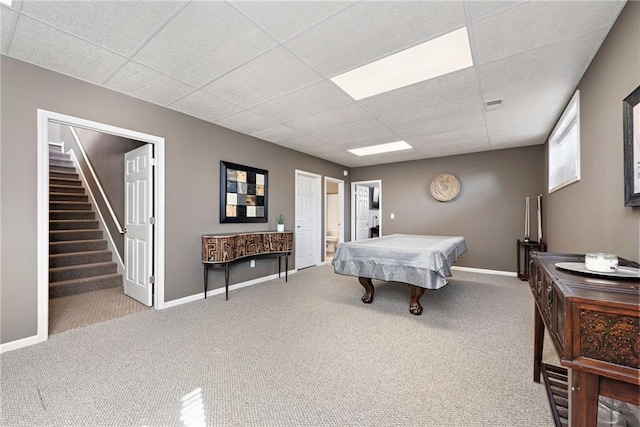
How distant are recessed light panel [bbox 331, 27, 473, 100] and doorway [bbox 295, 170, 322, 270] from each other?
282 cm

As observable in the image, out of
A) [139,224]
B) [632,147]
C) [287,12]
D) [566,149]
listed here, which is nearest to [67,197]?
[139,224]

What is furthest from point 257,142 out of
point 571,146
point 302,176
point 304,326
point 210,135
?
point 571,146

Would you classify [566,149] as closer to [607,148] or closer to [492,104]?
[492,104]

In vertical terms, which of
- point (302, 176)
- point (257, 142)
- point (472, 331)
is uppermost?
point (257, 142)

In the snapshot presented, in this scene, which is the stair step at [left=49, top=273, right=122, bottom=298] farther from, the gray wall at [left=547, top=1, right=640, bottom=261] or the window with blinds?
the window with blinds

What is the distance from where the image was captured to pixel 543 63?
2232mm

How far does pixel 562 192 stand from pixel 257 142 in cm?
425

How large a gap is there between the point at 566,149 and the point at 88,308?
6160 millimetres

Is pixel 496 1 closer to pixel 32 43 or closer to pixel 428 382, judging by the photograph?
pixel 428 382

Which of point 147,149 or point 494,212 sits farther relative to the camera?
point 494,212

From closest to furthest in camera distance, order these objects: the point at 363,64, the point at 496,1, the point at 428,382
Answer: the point at 496,1, the point at 428,382, the point at 363,64

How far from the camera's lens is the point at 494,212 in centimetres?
514

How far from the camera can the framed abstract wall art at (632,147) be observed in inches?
54.7

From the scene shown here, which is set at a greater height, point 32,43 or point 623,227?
point 32,43
